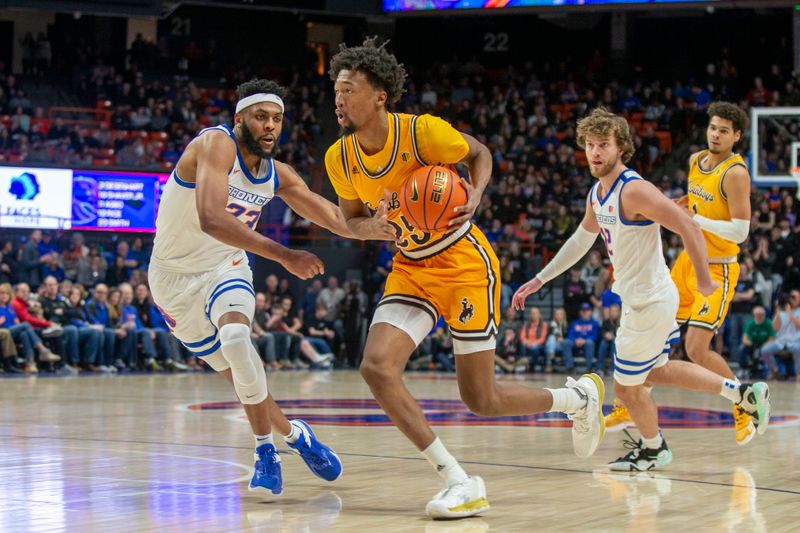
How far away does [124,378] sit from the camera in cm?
1476

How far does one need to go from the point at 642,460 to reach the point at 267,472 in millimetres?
2266

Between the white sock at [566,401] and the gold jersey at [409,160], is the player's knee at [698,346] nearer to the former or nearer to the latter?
the white sock at [566,401]

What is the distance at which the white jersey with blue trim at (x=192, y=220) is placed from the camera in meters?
5.89

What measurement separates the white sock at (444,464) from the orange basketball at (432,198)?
101 centimetres

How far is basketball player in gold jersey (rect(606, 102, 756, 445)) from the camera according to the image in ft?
25.0

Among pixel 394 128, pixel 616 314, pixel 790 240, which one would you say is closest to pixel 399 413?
pixel 394 128

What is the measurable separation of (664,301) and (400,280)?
70.6 inches

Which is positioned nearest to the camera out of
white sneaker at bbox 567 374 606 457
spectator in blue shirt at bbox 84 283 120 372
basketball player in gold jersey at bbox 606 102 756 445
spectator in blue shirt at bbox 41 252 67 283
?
white sneaker at bbox 567 374 606 457

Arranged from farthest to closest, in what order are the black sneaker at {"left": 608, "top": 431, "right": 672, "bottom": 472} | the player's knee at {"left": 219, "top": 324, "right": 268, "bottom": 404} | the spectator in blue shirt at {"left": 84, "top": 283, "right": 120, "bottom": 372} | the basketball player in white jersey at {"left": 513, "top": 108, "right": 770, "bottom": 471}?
1. the spectator in blue shirt at {"left": 84, "top": 283, "right": 120, "bottom": 372}
2. the black sneaker at {"left": 608, "top": 431, "right": 672, "bottom": 472}
3. the basketball player in white jersey at {"left": 513, "top": 108, "right": 770, "bottom": 471}
4. the player's knee at {"left": 219, "top": 324, "right": 268, "bottom": 404}

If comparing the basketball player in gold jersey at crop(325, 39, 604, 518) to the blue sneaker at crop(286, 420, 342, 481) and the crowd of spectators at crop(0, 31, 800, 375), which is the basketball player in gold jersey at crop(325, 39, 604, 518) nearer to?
the blue sneaker at crop(286, 420, 342, 481)

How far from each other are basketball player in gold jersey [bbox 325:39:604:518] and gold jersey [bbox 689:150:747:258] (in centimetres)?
283

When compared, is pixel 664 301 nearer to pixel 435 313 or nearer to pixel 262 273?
pixel 435 313

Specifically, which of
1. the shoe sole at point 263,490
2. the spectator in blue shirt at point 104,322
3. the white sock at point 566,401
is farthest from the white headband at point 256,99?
the spectator in blue shirt at point 104,322

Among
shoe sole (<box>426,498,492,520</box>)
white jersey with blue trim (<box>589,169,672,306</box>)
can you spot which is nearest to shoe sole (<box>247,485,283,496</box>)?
shoe sole (<box>426,498,492,520</box>)
